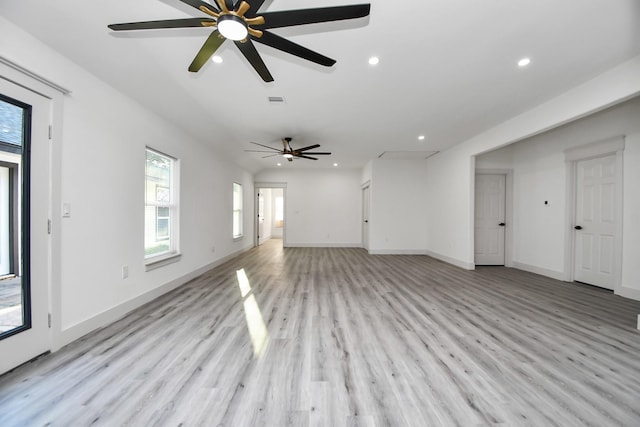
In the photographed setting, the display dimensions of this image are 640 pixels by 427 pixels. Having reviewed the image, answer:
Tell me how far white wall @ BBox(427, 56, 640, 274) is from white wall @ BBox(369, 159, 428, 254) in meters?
0.24

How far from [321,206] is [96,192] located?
649 cm

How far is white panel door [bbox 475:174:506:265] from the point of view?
547 centimetres

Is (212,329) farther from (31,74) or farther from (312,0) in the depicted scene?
(312,0)

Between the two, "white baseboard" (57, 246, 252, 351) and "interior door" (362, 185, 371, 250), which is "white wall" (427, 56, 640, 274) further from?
"white baseboard" (57, 246, 252, 351)

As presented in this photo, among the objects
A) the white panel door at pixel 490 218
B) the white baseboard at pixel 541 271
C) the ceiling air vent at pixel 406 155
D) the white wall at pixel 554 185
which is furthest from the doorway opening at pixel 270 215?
the white wall at pixel 554 185

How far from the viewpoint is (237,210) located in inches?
274

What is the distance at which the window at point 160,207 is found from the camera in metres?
3.36

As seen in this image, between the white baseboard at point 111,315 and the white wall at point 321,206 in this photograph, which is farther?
Result: the white wall at point 321,206

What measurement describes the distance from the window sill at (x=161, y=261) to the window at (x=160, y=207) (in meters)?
0.04

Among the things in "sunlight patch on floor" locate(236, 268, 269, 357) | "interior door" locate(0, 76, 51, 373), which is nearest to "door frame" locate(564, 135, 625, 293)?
"sunlight patch on floor" locate(236, 268, 269, 357)

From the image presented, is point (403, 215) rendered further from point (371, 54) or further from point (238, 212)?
point (371, 54)

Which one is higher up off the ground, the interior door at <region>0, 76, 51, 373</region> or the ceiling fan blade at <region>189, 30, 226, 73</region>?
the ceiling fan blade at <region>189, 30, 226, 73</region>

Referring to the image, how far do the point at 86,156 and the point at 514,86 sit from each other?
4.75m

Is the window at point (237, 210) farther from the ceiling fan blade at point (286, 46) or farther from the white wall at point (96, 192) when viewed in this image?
the ceiling fan blade at point (286, 46)
